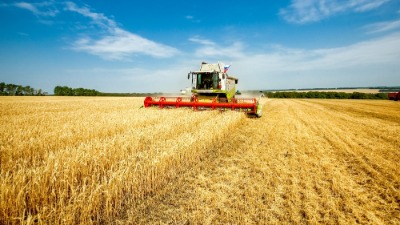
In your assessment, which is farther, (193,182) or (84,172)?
(193,182)

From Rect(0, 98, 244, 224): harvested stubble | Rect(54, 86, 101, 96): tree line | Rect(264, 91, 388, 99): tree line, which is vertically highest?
Rect(54, 86, 101, 96): tree line

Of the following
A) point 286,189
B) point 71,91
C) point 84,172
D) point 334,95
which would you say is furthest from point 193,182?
point 71,91

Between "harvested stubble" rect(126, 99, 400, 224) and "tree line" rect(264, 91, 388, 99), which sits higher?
"tree line" rect(264, 91, 388, 99)

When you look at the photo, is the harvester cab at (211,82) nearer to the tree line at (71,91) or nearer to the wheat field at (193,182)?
the wheat field at (193,182)

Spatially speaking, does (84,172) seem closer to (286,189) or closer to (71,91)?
(286,189)

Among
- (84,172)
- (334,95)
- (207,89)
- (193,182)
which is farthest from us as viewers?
(334,95)

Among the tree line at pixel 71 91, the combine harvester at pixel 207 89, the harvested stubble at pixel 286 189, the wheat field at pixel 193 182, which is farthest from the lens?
the tree line at pixel 71 91

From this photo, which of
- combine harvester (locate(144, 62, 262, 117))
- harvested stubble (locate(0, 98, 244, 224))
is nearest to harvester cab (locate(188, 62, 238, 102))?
combine harvester (locate(144, 62, 262, 117))

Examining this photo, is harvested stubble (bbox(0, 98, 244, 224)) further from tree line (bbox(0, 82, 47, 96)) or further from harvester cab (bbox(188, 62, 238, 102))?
tree line (bbox(0, 82, 47, 96))

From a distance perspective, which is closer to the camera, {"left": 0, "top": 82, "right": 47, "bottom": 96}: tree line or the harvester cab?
the harvester cab

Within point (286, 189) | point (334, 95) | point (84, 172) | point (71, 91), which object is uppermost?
point (71, 91)

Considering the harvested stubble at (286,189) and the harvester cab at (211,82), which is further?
the harvester cab at (211,82)

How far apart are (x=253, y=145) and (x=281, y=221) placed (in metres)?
4.01

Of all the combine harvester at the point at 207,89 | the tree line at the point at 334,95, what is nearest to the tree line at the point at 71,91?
the tree line at the point at 334,95
